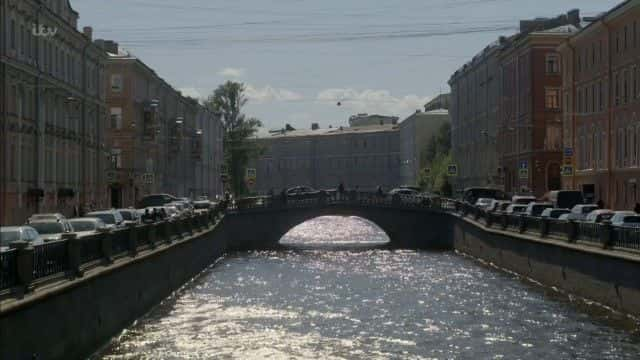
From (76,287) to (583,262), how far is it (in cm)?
1991

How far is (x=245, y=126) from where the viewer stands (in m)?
144

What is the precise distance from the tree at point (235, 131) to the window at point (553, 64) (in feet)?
186

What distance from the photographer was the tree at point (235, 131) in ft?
466

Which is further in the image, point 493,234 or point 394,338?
point 493,234

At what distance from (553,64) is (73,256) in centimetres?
6652

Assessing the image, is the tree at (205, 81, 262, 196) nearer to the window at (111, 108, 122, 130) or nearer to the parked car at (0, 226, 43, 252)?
the window at (111, 108, 122, 130)

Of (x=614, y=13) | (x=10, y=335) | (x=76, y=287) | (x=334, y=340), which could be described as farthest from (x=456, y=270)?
(x=10, y=335)

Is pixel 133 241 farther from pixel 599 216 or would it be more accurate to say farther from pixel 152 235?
pixel 599 216

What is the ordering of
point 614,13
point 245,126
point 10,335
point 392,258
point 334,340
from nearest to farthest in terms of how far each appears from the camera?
point 10,335, point 334,340, point 614,13, point 392,258, point 245,126

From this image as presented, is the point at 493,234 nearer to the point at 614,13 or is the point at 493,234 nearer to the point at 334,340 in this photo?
the point at 614,13

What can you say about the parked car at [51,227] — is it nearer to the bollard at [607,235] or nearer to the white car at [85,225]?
the white car at [85,225]

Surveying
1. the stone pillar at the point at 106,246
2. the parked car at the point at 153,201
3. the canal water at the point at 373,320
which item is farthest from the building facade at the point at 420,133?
the stone pillar at the point at 106,246

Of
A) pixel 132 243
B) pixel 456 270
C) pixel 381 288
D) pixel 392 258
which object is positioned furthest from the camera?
pixel 392 258

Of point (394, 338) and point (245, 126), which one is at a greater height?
point (245, 126)
